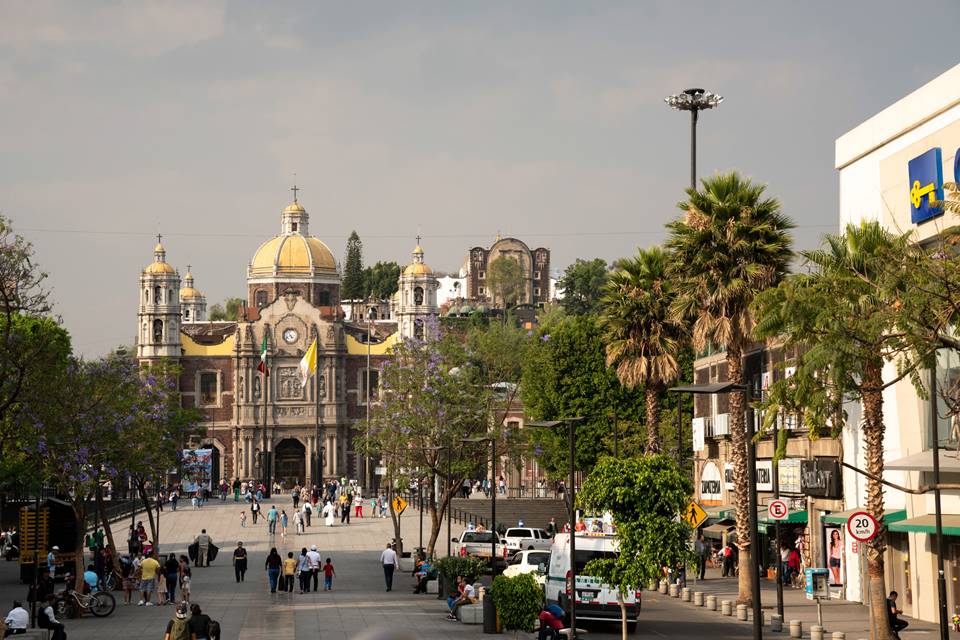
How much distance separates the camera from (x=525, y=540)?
5469 cm

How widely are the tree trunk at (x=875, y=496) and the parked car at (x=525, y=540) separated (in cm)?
2481

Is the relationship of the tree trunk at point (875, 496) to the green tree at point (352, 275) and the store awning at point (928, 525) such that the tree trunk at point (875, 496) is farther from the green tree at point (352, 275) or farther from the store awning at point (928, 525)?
the green tree at point (352, 275)

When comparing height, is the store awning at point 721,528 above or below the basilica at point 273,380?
below

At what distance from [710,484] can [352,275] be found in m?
143

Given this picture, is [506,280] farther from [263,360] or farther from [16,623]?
[16,623]

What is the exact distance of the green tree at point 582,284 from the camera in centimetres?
16412

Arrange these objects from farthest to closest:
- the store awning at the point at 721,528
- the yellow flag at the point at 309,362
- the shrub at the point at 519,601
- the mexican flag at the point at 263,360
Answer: the mexican flag at the point at 263,360
the yellow flag at the point at 309,362
the store awning at the point at 721,528
the shrub at the point at 519,601

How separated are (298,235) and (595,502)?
108868 millimetres

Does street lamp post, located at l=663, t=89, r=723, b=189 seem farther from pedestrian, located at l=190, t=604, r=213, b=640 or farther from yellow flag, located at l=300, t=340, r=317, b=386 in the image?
yellow flag, located at l=300, t=340, r=317, b=386

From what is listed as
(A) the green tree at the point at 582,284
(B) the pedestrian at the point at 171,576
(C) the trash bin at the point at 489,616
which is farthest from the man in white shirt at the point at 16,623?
(A) the green tree at the point at 582,284

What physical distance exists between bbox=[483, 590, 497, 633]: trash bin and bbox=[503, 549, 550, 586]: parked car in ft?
10.2

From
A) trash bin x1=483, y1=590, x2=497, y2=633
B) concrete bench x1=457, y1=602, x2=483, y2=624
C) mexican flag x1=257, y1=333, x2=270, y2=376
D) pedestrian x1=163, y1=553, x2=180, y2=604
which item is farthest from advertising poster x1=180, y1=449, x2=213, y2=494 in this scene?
trash bin x1=483, y1=590, x2=497, y2=633

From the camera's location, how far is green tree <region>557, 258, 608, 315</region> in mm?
164125

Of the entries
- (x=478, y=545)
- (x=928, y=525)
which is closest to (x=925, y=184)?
(x=928, y=525)
